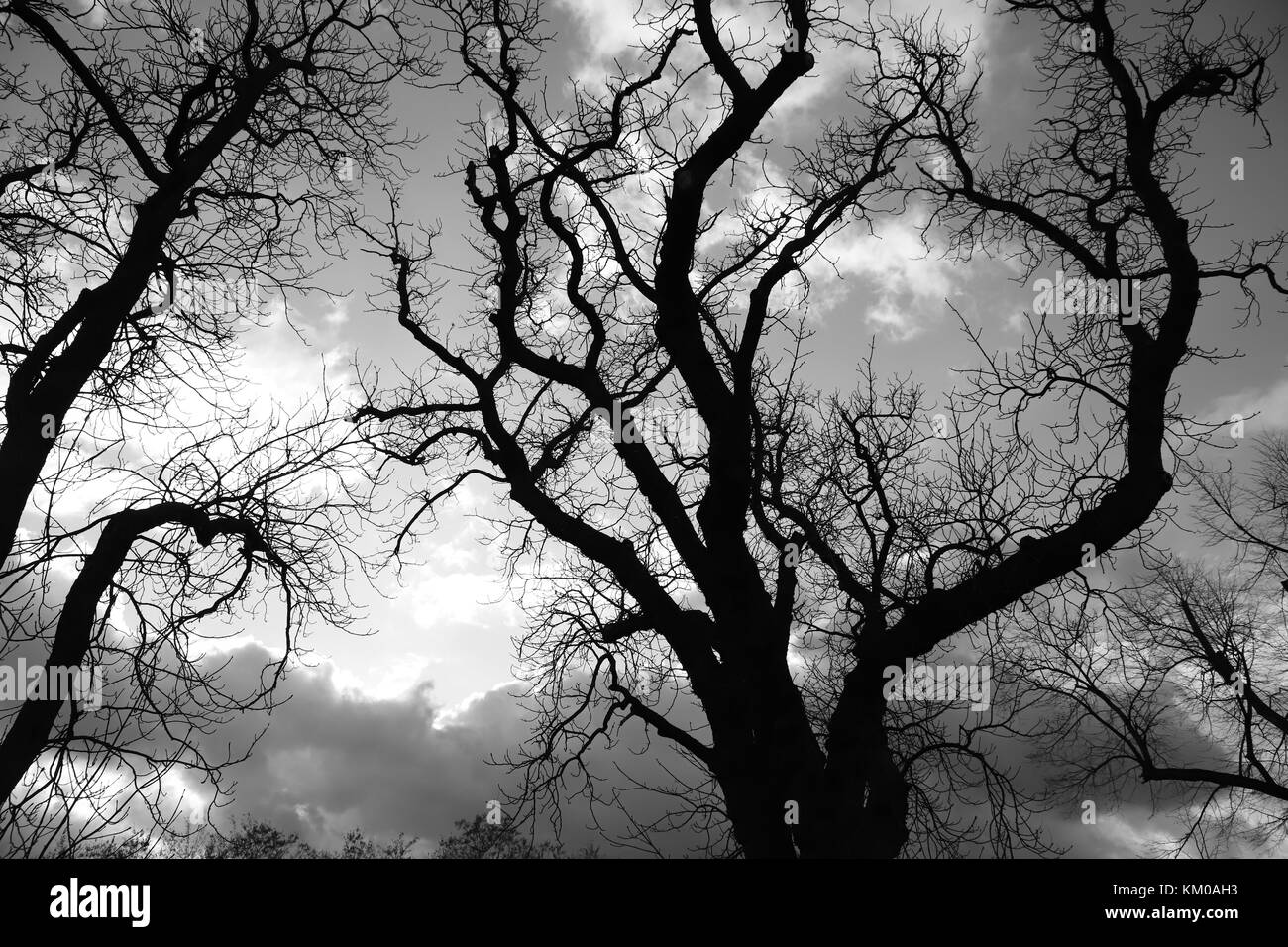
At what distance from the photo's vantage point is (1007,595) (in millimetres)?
6191

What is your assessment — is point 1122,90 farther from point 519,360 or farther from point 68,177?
point 68,177

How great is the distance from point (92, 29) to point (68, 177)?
1132mm

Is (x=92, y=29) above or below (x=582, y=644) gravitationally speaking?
above

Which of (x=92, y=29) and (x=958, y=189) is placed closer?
(x=92, y=29)

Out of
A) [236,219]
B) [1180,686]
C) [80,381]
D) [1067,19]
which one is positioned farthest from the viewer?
[1180,686]

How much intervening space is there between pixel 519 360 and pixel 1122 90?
5.97 m

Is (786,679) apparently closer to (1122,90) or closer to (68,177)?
(1122,90)
